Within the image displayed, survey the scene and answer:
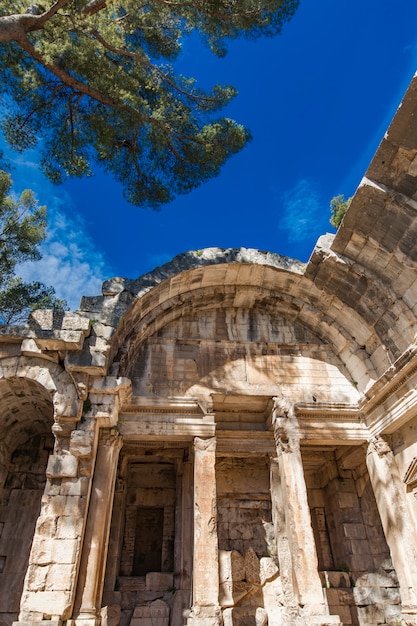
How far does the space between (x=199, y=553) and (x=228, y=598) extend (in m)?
2.92

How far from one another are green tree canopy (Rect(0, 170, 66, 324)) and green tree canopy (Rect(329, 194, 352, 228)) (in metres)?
7.40

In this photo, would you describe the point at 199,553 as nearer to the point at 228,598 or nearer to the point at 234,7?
the point at 228,598

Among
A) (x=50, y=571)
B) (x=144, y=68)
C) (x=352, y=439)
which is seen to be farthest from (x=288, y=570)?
(x=144, y=68)

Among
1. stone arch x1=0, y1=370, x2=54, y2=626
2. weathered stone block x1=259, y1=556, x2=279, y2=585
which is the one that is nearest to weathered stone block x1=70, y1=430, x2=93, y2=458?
stone arch x1=0, y1=370, x2=54, y2=626

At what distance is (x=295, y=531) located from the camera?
759 cm

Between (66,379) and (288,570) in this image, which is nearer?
(66,379)

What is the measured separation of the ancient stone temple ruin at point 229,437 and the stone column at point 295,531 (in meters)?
0.03

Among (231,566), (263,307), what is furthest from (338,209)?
(231,566)

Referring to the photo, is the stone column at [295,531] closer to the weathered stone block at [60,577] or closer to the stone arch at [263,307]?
the stone arch at [263,307]

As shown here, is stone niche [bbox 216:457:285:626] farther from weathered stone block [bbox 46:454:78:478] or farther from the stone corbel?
weathered stone block [bbox 46:454:78:478]

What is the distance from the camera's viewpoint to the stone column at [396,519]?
A: 285 inches

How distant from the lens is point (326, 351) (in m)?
10.0

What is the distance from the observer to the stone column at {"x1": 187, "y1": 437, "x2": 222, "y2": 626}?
6715 mm

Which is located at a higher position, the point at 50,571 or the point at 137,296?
the point at 137,296
